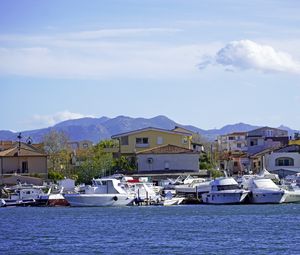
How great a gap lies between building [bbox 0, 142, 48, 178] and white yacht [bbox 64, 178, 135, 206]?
65.7 feet

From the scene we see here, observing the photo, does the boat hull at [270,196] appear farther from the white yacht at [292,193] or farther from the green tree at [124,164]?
the green tree at [124,164]

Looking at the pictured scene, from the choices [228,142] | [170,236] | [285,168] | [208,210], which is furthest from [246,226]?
[228,142]

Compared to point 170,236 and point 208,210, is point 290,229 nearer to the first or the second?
point 170,236

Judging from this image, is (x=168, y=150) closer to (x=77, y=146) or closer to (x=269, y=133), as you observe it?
(x=269, y=133)

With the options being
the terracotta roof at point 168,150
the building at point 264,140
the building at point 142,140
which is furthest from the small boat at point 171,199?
the building at point 264,140

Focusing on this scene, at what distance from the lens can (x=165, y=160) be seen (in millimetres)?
94750

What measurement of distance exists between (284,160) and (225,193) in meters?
28.4

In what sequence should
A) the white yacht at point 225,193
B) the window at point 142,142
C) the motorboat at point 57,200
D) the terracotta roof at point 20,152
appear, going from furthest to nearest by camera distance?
the window at point 142,142 < the terracotta roof at point 20,152 < the motorboat at point 57,200 < the white yacht at point 225,193

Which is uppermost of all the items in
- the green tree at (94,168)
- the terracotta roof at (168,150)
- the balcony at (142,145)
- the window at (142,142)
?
the window at (142,142)

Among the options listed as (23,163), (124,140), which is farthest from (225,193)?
(124,140)

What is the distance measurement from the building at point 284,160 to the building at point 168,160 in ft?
33.3

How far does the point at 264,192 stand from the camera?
→ 243 ft

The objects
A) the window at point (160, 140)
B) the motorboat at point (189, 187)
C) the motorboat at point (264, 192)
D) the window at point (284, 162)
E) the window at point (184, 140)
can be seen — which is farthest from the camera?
the window at point (184, 140)

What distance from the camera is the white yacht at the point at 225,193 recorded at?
74.5 metres
